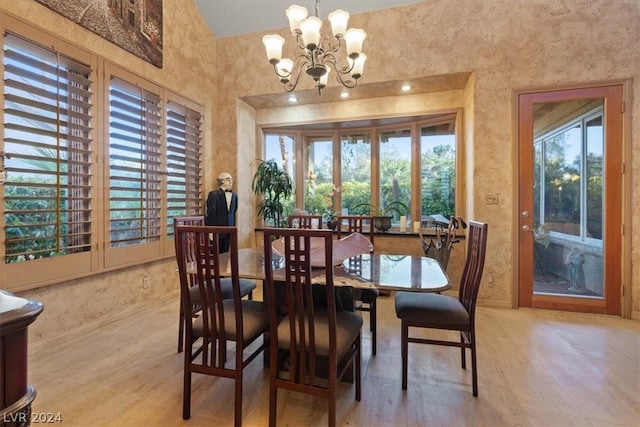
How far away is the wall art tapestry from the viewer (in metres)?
2.56

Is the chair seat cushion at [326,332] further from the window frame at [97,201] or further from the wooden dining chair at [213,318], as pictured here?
the window frame at [97,201]

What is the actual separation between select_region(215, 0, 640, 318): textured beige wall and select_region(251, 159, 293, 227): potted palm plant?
1718 millimetres

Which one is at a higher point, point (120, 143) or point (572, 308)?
point (120, 143)

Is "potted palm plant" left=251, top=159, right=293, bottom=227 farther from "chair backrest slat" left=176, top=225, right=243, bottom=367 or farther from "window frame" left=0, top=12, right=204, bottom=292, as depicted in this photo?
"chair backrest slat" left=176, top=225, right=243, bottom=367

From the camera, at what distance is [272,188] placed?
429cm

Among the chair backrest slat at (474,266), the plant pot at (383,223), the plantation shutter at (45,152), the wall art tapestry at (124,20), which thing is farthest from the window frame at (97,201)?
the chair backrest slat at (474,266)

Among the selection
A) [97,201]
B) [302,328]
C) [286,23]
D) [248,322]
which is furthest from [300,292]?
[286,23]

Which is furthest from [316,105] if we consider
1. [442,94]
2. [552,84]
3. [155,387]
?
[155,387]

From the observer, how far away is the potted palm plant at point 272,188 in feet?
14.0

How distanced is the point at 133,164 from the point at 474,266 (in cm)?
319

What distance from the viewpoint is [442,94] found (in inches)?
153

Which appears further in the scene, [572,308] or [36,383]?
[572,308]

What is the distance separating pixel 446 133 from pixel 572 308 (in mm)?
2466

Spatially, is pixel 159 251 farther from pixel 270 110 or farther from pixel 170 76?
pixel 270 110
